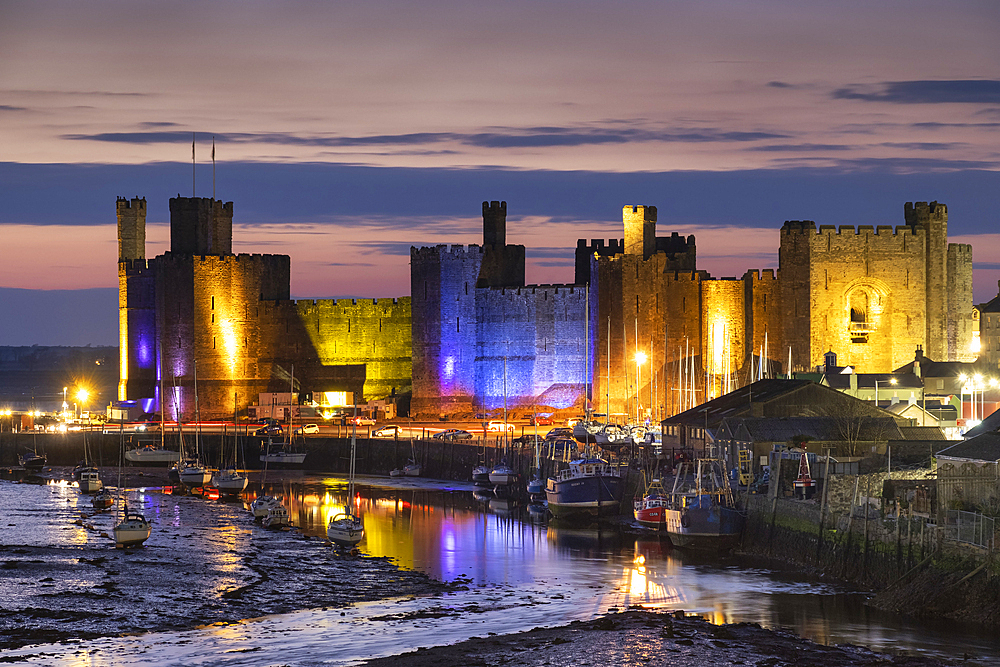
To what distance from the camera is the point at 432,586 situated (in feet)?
112

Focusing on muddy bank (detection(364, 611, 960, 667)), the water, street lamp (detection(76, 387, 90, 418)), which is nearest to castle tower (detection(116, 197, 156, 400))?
street lamp (detection(76, 387, 90, 418))

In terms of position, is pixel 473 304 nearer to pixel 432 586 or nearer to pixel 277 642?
pixel 432 586

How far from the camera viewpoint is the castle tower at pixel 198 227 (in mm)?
73188

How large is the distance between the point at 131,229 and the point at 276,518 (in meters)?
36.2

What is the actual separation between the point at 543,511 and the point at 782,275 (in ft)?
50.7

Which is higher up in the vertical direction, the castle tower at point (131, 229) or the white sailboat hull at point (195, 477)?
the castle tower at point (131, 229)

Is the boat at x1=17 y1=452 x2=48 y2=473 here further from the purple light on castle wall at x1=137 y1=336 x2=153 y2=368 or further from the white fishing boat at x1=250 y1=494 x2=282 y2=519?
the white fishing boat at x1=250 y1=494 x2=282 y2=519

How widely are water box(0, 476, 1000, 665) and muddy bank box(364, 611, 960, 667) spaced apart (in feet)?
2.14

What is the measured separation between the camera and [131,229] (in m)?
77.2

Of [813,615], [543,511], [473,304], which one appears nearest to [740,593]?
A: [813,615]

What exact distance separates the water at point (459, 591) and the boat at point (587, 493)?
0.81 meters

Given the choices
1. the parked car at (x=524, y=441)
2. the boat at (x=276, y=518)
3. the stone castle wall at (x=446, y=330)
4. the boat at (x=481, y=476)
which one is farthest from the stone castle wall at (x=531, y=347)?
the boat at (x=276, y=518)

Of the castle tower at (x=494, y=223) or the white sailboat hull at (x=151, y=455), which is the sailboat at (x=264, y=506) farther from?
the castle tower at (x=494, y=223)

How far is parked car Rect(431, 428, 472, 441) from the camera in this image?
2397 inches
